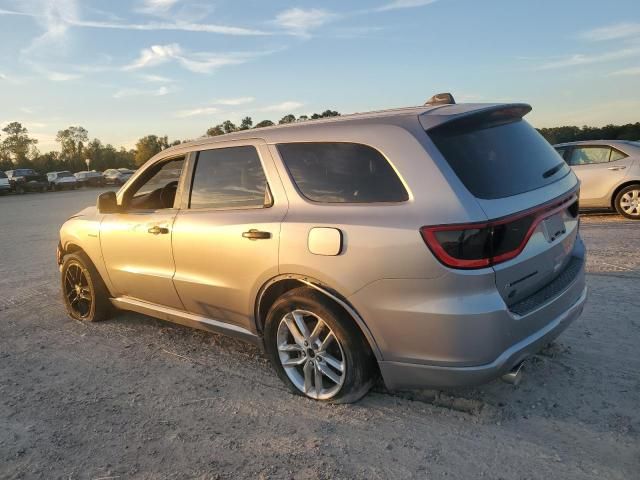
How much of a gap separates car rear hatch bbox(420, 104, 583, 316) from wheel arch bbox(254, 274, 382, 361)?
0.65 meters

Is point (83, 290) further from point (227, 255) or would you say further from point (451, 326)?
point (451, 326)

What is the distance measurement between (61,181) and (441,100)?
45.5 metres

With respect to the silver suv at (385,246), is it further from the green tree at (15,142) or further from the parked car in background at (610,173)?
the green tree at (15,142)

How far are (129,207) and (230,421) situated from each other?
2309 millimetres

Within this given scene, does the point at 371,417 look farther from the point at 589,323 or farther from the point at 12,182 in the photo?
the point at 12,182

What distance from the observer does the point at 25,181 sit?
38.4 meters

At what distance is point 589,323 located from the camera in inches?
171

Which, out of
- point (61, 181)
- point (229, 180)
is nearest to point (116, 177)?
point (61, 181)

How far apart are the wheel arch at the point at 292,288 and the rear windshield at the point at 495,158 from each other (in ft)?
3.06

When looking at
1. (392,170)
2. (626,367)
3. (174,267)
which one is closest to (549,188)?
(392,170)

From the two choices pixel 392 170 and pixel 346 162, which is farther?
pixel 346 162

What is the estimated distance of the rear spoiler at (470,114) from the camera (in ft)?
9.51

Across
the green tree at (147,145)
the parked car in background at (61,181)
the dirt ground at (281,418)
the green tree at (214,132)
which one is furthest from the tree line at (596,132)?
the green tree at (147,145)

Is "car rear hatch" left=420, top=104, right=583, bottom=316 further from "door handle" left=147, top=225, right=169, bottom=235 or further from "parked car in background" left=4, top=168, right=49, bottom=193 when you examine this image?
"parked car in background" left=4, top=168, right=49, bottom=193
